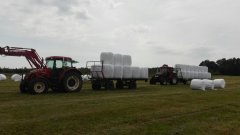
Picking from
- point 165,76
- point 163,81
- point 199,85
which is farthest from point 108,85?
point 165,76

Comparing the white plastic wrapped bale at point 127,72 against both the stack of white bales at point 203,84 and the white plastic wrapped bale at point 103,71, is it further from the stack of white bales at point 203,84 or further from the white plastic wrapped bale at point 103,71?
the stack of white bales at point 203,84

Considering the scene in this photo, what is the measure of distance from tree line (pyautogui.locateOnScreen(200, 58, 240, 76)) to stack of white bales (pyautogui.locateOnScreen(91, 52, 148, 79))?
218 feet

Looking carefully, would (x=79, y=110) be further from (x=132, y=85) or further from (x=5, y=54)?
(x=132, y=85)

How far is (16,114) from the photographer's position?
13578mm

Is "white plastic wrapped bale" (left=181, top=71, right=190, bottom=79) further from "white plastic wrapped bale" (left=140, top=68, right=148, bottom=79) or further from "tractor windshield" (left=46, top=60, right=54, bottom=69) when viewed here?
"tractor windshield" (left=46, top=60, right=54, bottom=69)

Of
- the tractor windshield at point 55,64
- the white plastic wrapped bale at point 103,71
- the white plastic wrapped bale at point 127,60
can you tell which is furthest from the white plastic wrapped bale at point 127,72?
the tractor windshield at point 55,64

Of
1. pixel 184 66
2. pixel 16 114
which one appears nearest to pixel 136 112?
pixel 16 114

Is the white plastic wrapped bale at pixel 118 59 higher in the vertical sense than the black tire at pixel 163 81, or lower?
higher

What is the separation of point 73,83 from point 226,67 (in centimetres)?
7534

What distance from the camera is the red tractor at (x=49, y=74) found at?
2244 centimetres

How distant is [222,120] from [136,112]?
2.98m

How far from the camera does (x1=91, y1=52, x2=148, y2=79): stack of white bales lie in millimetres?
27766

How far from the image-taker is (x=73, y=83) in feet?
79.1

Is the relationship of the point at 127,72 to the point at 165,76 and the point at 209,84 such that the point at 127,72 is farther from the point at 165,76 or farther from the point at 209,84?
the point at 165,76
